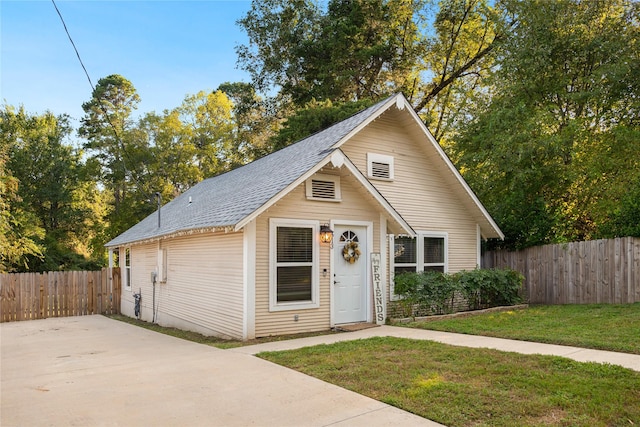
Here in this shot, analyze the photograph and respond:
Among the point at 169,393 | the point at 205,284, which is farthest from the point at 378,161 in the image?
the point at 169,393

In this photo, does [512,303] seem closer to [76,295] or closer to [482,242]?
[482,242]

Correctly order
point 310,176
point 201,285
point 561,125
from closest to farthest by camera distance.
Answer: point 310,176 → point 201,285 → point 561,125

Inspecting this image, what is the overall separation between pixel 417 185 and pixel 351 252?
3631 mm

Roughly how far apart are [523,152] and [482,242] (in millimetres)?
3234

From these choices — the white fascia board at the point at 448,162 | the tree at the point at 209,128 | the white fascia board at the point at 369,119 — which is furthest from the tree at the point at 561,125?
the tree at the point at 209,128

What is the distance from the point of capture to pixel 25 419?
4.33 m

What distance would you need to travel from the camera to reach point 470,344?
730 cm

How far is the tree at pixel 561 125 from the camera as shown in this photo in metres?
14.8

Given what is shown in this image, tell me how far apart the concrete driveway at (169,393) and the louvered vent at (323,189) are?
370 centimetres

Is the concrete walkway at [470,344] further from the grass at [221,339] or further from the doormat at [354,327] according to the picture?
the grass at [221,339]

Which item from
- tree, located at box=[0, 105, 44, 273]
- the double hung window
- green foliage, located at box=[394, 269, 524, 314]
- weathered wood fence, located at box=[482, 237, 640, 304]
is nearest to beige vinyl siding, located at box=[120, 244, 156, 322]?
the double hung window

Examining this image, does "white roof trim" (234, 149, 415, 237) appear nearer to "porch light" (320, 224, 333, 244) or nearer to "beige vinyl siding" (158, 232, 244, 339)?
"beige vinyl siding" (158, 232, 244, 339)

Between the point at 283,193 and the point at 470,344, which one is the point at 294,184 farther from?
the point at 470,344

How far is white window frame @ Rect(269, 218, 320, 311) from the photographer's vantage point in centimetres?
891
